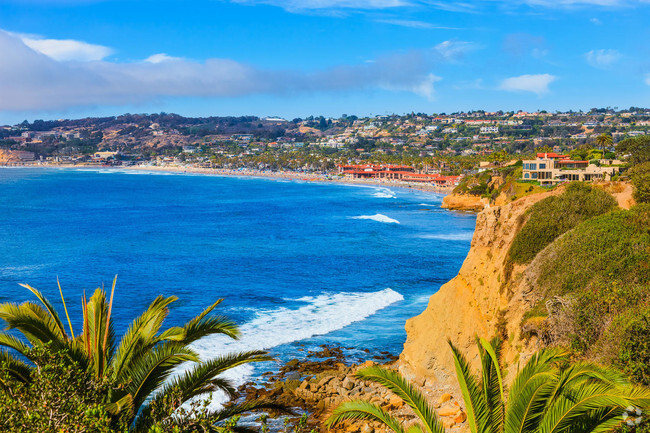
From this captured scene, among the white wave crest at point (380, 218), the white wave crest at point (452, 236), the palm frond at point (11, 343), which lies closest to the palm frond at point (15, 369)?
the palm frond at point (11, 343)

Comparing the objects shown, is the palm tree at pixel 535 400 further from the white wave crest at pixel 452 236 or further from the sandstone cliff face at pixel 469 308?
the white wave crest at pixel 452 236

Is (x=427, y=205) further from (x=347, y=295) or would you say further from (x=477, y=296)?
(x=477, y=296)

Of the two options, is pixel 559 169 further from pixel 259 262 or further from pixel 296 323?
pixel 296 323

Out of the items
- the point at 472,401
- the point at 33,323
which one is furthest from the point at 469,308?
the point at 33,323

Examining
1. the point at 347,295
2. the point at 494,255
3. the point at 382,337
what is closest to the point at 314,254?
the point at 347,295

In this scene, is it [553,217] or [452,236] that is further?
[452,236]

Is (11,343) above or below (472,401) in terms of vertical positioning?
above
